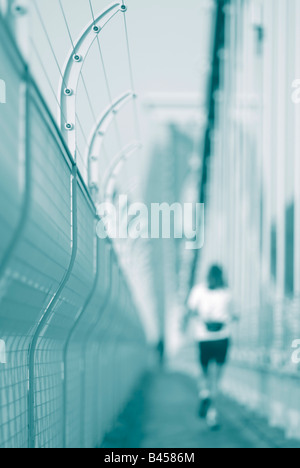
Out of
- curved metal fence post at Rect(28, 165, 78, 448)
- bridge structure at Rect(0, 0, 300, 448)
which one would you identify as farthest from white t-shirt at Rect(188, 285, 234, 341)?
curved metal fence post at Rect(28, 165, 78, 448)

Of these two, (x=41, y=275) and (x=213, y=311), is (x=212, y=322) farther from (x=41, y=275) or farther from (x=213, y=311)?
(x=41, y=275)

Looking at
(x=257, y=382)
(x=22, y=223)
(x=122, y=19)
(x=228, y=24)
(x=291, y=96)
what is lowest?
(x=257, y=382)

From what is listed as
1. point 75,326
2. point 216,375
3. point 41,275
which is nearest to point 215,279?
point 216,375

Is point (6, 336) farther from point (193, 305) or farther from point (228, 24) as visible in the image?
point (228, 24)

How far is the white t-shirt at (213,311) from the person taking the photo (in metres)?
6.98

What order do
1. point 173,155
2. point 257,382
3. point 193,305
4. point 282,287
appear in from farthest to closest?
point 173,155 → point 282,287 → point 257,382 → point 193,305

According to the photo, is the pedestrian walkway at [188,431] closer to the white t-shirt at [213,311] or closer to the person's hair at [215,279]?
the white t-shirt at [213,311]

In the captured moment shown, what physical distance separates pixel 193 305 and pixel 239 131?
6.70 meters

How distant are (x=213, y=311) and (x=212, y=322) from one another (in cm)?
8

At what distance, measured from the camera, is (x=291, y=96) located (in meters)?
8.30

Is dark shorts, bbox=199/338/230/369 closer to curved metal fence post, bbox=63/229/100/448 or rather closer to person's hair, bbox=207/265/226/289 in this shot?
person's hair, bbox=207/265/226/289

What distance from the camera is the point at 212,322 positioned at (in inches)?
276

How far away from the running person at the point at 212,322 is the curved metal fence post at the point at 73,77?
3.60m
